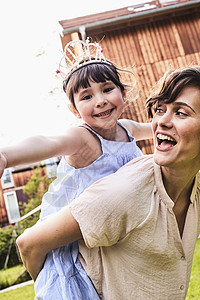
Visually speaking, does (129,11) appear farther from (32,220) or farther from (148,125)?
(148,125)

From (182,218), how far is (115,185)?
0.60 metres

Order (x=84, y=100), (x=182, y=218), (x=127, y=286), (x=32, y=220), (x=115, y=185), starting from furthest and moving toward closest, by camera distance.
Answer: (x=32, y=220), (x=84, y=100), (x=182, y=218), (x=127, y=286), (x=115, y=185)

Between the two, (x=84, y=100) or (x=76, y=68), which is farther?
(x=76, y=68)

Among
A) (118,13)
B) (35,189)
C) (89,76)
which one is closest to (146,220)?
(89,76)

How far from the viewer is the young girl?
231 cm

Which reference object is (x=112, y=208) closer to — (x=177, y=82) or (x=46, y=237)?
(x=46, y=237)

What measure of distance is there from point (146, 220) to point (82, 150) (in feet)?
2.53

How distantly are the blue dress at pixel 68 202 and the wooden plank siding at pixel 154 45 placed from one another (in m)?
6.49

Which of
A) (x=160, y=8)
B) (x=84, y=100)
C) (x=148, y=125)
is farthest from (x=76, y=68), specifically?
(x=160, y=8)

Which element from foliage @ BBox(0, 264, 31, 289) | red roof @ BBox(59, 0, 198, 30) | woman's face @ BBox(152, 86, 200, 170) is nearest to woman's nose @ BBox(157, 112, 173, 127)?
woman's face @ BBox(152, 86, 200, 170)

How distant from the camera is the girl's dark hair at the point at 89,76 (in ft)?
9.21

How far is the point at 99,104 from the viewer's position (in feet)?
8.93

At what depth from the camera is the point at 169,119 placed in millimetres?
2100

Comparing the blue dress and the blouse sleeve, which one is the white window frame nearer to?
the blue dress
